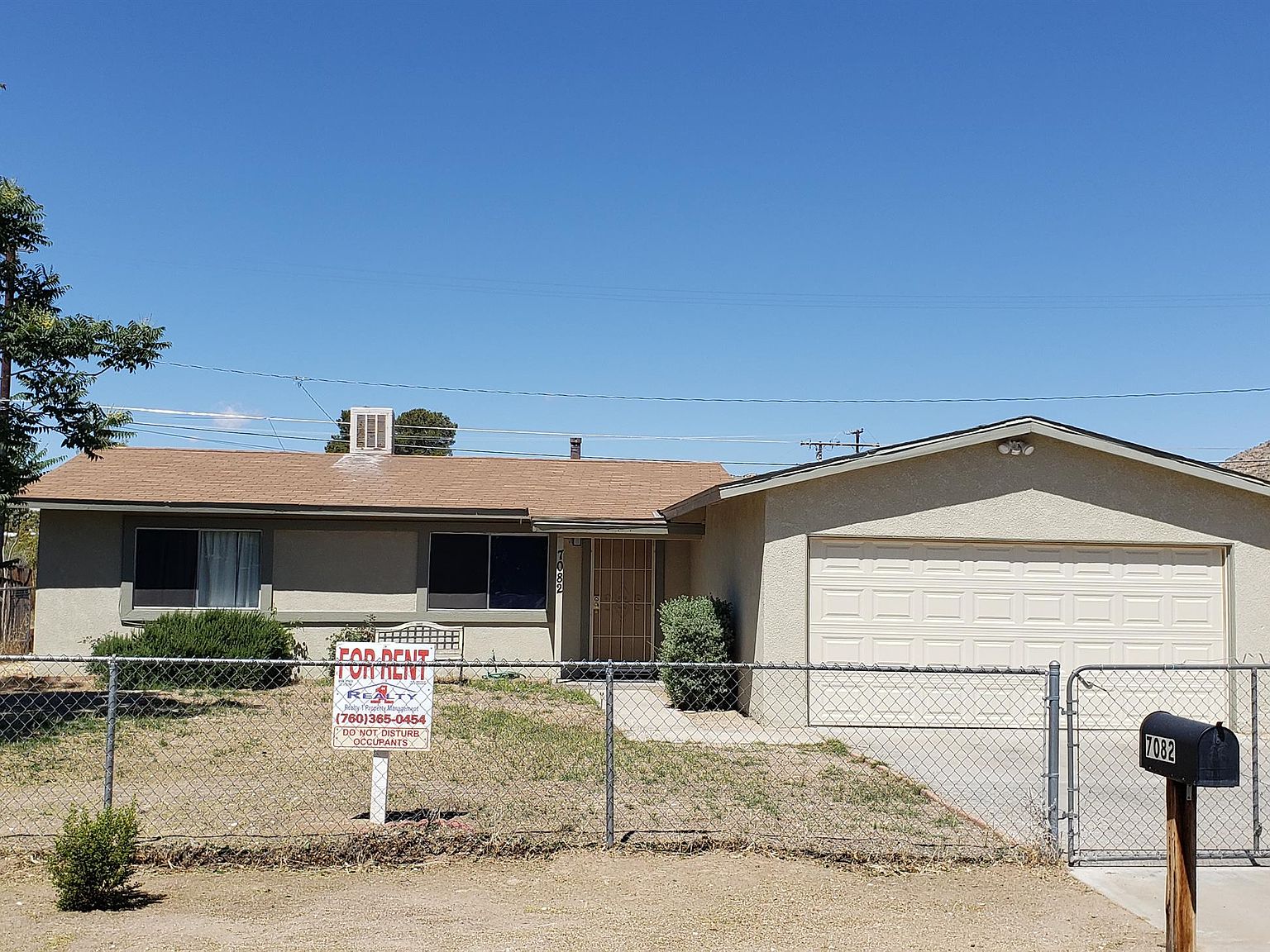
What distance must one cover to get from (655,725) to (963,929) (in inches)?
270

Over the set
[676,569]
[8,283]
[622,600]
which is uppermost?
[8,283]

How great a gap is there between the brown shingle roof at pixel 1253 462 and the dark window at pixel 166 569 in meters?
17.9

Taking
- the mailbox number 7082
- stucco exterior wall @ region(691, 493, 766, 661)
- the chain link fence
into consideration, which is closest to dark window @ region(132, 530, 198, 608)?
the chain link fence

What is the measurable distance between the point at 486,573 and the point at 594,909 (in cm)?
1192

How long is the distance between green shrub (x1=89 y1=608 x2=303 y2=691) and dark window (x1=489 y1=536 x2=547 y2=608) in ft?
10.8

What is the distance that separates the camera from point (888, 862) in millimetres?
6730

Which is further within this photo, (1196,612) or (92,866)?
(1196,612)

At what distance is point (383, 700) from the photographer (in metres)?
7.20

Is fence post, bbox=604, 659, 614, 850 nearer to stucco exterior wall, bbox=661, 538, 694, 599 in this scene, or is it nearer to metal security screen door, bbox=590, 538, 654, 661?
metal security screen door, bbox=590, 538, 654, 661

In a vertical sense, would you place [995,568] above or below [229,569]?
above

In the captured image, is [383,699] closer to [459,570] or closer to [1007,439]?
[1007,439]

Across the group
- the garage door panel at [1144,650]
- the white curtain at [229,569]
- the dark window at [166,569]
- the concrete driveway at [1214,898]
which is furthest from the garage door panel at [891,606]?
the dark window at [166,569]

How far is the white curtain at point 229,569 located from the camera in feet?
56.2

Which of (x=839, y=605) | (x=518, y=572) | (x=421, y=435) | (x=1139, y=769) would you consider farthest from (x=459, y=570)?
(x=421, y=435)
